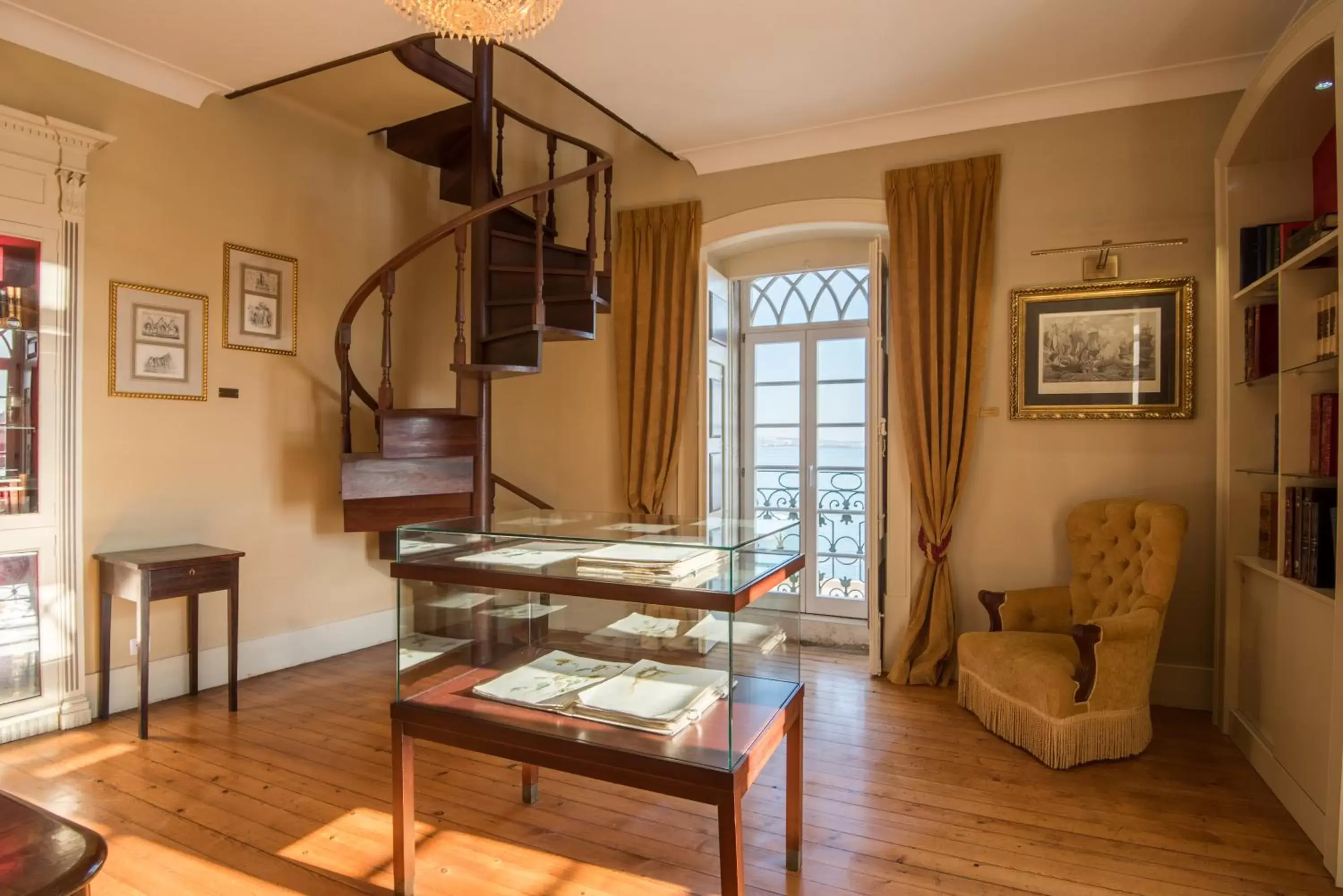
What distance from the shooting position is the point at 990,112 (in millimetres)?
3951

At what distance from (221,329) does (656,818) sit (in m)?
3.42

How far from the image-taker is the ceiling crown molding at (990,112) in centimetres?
355

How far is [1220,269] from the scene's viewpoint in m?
3.42

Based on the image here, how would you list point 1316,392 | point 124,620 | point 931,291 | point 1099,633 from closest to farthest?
point 1316,392
point 1099,633
point 124,620
point 931,291

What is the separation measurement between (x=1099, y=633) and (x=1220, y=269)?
1857mm

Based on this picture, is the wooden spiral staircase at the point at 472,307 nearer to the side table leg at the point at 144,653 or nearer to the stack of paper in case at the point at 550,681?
the side table leg at the point at 144,653

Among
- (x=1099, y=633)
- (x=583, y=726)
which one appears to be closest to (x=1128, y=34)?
(x=1099, y=633)

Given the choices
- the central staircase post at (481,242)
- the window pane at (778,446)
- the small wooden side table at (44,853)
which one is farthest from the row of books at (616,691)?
the window pane at (778,446)

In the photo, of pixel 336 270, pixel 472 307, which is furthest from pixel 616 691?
pixel 336 270

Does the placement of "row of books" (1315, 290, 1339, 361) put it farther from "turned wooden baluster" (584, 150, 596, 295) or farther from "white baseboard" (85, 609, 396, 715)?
"white baseboard" (85, 609, 396, 715)

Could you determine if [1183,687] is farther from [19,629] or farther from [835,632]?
[19,629]

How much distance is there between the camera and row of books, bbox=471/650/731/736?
1.76 metres

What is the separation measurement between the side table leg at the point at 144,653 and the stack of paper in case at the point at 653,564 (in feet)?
8.44

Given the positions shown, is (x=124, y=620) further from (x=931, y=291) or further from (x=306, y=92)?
(x=931, y=291)
